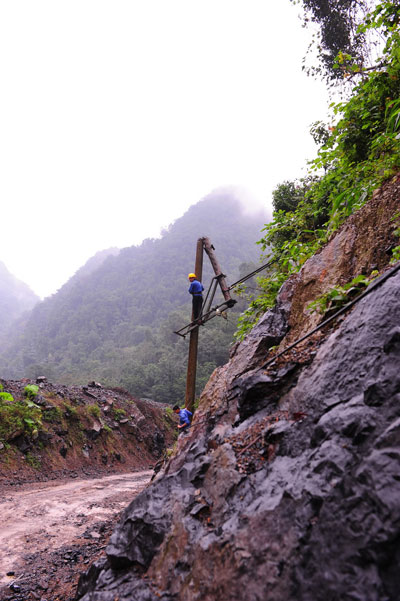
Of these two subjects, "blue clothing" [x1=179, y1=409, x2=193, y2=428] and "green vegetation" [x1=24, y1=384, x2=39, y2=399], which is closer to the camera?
"blue clothing" [x1=179, y1=409, x2=193, y2=428]

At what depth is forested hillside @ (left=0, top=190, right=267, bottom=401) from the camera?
45062 mm

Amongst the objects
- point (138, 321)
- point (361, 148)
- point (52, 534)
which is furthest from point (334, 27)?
point (138, 321)

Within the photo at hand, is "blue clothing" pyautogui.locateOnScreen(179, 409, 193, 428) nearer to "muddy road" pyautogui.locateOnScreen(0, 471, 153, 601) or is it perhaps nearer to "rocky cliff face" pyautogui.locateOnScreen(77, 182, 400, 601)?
"muddy road" pyautogui.locateOnScreen(0, 471, 153, 601)

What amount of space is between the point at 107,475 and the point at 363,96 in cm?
1548

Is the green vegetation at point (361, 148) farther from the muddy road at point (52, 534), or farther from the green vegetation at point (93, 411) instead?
the green vegetation at point (93, 411)

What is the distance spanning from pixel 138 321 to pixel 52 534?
92.4 meters

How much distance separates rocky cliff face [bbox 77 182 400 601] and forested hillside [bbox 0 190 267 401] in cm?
3153

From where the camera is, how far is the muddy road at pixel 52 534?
14.6 feet

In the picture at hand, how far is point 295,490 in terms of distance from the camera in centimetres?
238

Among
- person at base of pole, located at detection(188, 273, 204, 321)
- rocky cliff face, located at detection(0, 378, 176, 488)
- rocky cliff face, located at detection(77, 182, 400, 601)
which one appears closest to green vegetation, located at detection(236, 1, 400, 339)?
rocky cliff face, located at detection(77, 182, 400, 601)

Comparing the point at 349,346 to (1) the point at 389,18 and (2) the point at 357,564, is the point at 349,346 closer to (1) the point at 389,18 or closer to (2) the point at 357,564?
(2) the point at 357,564

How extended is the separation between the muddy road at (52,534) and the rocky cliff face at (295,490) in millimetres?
1189

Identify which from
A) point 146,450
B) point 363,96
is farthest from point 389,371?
point 146,450

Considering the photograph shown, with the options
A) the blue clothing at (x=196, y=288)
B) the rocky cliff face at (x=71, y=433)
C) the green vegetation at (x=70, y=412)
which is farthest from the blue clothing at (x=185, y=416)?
the green vegetation at (x=70, y=412)
